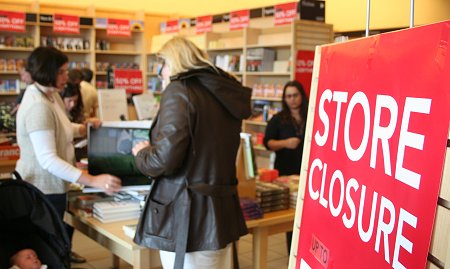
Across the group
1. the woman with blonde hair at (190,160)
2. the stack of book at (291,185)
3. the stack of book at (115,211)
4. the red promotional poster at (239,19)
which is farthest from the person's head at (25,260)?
the red promotional poster at (239,19)

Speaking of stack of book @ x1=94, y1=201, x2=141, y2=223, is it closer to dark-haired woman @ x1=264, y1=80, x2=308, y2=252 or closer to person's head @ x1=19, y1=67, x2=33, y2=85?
person's head @ x1=19, y1=67, x2=33, y2=85

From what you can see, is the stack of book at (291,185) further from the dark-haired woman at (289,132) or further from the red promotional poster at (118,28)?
the red promotional poster at (118,28)

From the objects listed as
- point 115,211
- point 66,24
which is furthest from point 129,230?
point 66,24

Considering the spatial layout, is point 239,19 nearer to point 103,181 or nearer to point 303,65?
point 303,65

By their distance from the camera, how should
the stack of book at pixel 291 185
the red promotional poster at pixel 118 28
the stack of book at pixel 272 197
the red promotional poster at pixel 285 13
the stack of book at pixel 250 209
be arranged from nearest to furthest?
the stack of book at pixel 250 209
the stack of book at pixel 272 197
the stack of book at pixel 291 185
the red promotional poster at pixel 285 13
the red promotional poster at pixel 118 28

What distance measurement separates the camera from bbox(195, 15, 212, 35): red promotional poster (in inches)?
328

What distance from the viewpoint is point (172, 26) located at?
947 cm

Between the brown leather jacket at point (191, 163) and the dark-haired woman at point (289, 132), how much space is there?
1919 mm

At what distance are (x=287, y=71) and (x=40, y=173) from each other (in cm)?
451

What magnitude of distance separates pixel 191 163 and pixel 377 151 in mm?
1264

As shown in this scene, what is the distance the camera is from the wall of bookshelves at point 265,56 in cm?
632

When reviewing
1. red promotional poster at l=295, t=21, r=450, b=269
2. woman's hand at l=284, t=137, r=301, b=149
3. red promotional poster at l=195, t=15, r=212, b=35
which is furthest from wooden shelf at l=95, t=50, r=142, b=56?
red promotional poster at l=295, t=21, r=450, b=269

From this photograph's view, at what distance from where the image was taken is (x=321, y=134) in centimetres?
123

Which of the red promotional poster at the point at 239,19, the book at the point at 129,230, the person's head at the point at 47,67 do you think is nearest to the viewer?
the book at the point at 129,230
